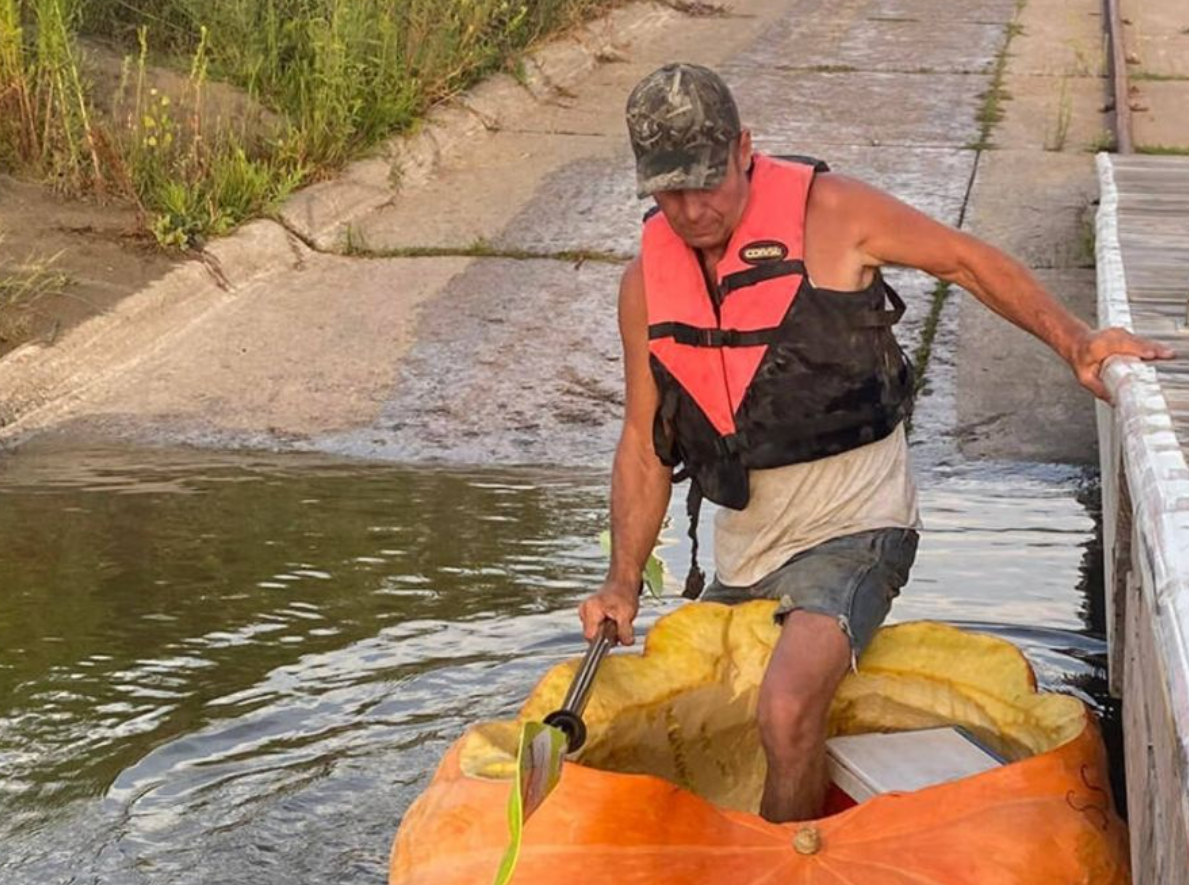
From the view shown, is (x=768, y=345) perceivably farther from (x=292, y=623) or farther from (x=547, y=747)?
(x=292, y=623)

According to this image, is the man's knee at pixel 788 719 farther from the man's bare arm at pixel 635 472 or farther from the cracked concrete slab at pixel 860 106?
the cracked concrete slab at pixel 860 106

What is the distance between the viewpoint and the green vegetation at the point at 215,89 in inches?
400

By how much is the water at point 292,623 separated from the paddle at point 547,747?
0.89 metres

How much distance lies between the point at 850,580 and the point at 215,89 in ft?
24.1

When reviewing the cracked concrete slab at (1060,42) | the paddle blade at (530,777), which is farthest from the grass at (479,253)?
the paddle blade at (530,777)

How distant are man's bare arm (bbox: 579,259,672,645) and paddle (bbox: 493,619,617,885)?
0.22 meters

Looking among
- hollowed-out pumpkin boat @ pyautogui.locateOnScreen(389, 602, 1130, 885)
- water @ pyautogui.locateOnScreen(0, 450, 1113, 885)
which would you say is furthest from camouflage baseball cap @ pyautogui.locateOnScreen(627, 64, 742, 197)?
water @ pyautogui.locateOnScreen(0, 450, 1113, 885)

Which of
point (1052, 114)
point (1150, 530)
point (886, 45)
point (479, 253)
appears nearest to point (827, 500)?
point (1150, 530)

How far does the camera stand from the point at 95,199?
1023 centimetres

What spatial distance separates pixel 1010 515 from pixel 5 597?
3271mm

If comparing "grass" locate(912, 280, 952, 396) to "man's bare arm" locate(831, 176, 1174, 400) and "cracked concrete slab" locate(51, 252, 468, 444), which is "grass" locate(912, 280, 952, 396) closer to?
"cracked concrete slab" locate(51, 252, 468, 444)

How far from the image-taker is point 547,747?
4.10 meters

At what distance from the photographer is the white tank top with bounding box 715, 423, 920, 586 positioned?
15.8 ft

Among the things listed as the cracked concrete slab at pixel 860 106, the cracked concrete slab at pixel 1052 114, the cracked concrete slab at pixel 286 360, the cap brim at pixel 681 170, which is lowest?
the cracked concrete slab at pixel 286 360
